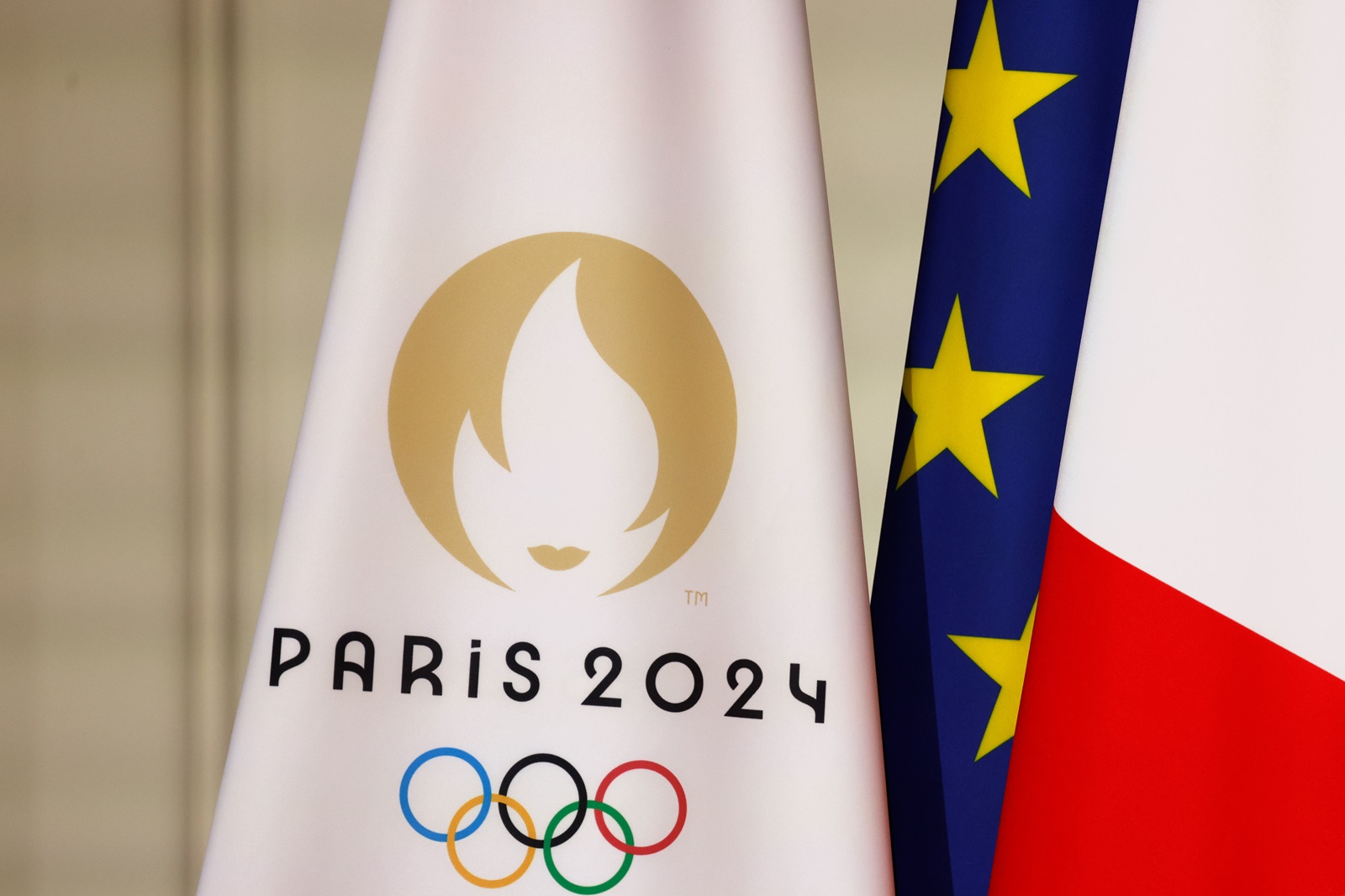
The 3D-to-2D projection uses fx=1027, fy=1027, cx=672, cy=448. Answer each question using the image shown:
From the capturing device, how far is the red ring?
0.68m

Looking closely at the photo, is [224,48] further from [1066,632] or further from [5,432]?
[1066,632]

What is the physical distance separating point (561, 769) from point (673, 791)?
8 centimetres

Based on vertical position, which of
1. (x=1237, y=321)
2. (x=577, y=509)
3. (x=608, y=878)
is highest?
(x=1237, y=321)

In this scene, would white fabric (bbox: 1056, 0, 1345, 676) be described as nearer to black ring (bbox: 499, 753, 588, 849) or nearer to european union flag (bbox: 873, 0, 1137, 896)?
european union flag (bbox: 873, 0, 1137, 896)

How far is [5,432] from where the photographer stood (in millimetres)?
1344

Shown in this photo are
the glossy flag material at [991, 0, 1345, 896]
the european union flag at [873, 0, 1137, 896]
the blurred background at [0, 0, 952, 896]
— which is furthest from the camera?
the blurred background at [0, 0, 952, 896]

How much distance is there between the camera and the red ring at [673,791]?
2.24 feet

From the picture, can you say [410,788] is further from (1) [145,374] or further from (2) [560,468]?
(1) [145,374]

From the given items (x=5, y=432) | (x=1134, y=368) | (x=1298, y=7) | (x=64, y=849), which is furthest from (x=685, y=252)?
(x=64, y=849)

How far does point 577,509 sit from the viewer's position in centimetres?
70

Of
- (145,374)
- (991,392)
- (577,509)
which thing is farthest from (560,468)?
(145,374)

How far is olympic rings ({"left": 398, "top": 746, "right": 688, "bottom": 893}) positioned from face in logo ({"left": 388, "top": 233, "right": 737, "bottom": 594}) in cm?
12

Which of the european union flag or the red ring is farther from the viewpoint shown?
the european union flag

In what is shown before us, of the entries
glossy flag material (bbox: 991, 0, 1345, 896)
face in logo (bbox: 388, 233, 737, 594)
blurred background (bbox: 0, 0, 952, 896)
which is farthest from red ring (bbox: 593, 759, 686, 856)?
blurred background (bbox: 0, 0, 952, 896)
